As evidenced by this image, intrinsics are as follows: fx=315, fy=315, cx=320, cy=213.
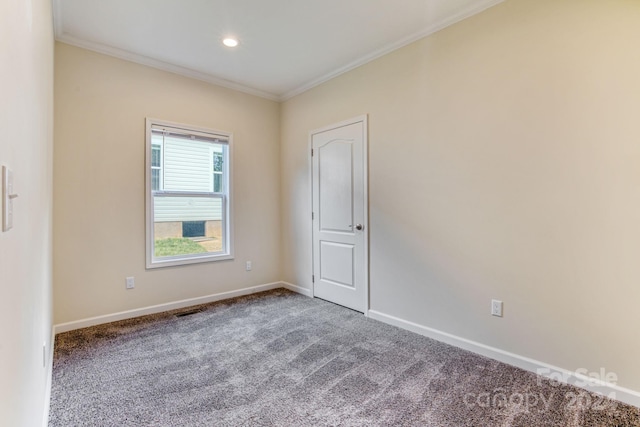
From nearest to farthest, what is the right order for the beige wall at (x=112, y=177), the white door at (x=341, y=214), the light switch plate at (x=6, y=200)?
1. the light switch plate at (x=6, y=200)
2. the beige wall at (x=112, y=177)
3. the white door at (x=341, y=214)

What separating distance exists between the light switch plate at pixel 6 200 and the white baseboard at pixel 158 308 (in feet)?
8.94

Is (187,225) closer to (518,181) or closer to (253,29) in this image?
(253,29)

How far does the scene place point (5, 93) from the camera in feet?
2.53

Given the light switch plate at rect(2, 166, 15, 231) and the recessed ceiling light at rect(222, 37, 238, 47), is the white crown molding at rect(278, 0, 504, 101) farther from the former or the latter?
the light switch plate at rect(2, 166, 15, 231)

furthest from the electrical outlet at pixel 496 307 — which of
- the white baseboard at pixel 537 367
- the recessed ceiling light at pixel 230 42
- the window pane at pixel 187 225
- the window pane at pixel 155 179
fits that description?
the window pane at pixel 155 179

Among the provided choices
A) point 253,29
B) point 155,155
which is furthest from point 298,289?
point 253,29

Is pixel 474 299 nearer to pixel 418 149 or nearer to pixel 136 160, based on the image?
pixel 418 149

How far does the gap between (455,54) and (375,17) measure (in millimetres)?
724

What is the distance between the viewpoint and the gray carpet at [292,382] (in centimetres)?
173

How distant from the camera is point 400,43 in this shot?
9.67 ft

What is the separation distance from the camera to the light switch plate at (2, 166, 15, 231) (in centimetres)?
72

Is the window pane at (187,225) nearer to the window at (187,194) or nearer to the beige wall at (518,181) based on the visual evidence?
the window at (187,194)

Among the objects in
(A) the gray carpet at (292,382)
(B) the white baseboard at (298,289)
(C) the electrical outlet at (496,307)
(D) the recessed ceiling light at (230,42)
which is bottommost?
(A) the gray carpet at (292,382)

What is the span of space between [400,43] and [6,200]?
121 inches
